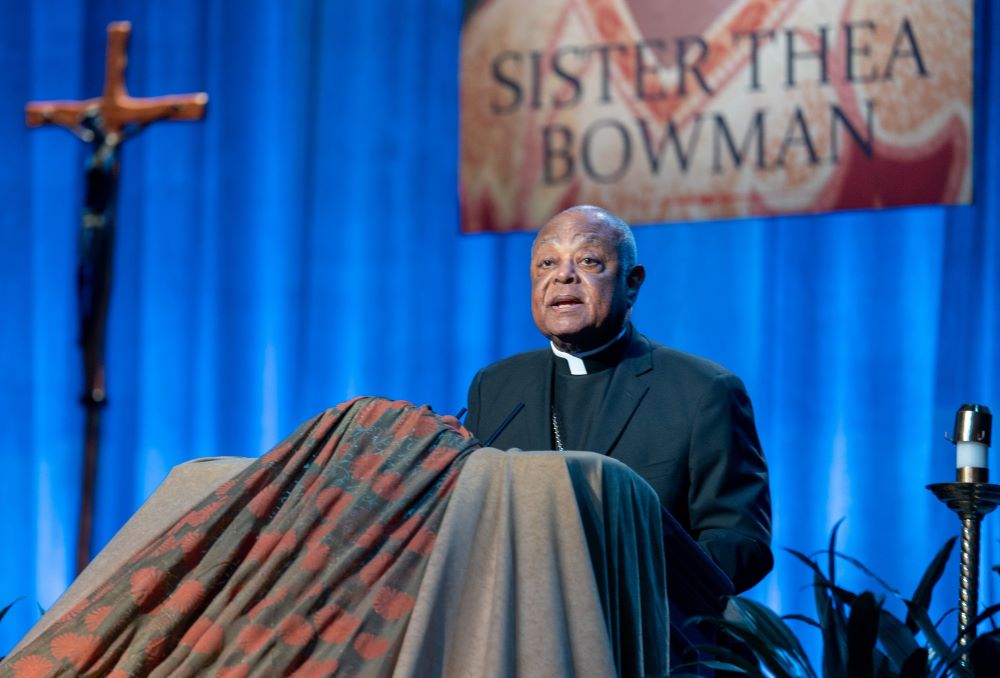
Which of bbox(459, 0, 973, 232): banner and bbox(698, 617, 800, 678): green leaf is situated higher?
bbox(459, 0, 973, 232): banner

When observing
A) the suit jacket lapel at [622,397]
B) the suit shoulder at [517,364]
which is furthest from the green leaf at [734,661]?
the suit shoulder at [517,364]

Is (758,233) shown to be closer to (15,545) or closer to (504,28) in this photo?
(504,28)

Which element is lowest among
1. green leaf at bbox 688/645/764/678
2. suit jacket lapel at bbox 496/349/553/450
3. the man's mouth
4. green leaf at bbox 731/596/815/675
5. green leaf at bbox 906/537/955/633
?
green leaf at bbox 688/645/764/678

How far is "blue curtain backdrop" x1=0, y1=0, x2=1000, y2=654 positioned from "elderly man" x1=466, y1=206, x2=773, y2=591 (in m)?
1.27

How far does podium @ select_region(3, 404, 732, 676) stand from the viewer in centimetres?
202

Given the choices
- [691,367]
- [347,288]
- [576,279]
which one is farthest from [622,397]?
[347,288]

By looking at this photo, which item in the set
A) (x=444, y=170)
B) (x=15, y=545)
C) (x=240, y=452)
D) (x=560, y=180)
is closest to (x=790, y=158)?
(x=560, y=180)

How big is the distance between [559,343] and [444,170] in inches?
70.4

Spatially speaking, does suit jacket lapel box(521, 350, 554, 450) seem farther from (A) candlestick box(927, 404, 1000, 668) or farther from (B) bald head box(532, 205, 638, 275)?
(A) candlestick box(927, 404, 1000, 668)

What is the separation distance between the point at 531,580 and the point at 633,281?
134 centimetres

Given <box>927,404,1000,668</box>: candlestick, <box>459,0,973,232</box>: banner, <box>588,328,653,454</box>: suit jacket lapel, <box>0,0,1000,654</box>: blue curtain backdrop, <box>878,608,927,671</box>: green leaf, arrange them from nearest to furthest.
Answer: <box>878,608,927,671</box>: green leaf → <box>927,404,1000,668</box>: candlestick → <box>588,328,653,454</box>: suit jacket lapel → <box>0,0,1000,654</box>: blue curtain backdrop → <box>459,0,973,232</box>: banner

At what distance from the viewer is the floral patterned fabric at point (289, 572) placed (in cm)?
202

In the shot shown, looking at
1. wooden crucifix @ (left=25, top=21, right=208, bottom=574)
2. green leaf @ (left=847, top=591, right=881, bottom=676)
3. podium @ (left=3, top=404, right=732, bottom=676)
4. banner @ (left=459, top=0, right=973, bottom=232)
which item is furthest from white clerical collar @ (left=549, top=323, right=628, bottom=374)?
wooden crucifix @ (left=25, top=21, right=208, bottom=574)

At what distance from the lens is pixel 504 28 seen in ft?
16.3
